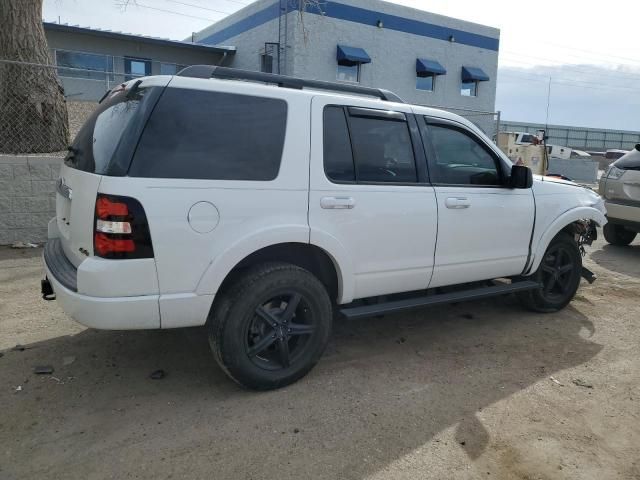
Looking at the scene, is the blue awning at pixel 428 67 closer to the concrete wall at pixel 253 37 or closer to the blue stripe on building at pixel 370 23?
the blue stripe on building at pixel 370 23

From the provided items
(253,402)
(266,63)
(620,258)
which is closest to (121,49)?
(266,63)

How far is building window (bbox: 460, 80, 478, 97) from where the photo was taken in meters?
25.3

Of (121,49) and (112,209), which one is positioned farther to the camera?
(121,49)

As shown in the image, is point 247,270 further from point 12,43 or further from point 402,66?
point 402,66

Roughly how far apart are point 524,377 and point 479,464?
1207mm

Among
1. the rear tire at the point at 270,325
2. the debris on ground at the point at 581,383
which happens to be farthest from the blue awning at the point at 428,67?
the rear tire at the point at 270,325

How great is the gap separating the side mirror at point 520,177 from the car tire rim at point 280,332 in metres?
2.20

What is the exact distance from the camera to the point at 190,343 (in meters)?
4.10

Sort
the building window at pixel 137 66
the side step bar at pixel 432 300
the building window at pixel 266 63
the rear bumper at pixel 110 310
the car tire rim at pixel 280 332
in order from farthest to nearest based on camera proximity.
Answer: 1. the building window at pixel 137 66
2. the building window at pixel 266 63
3. the side step bar at pixel 432 300
4. the car tire rim at pixel 280 332
5. the rear bumper at pixel 110 310

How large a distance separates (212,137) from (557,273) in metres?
3.74

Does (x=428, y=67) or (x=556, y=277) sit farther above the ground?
(x=428, y=67)

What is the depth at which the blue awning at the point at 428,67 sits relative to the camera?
22.5 m

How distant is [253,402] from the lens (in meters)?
3.25

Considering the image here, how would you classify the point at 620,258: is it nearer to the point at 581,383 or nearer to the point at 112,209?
the point at 581,383
